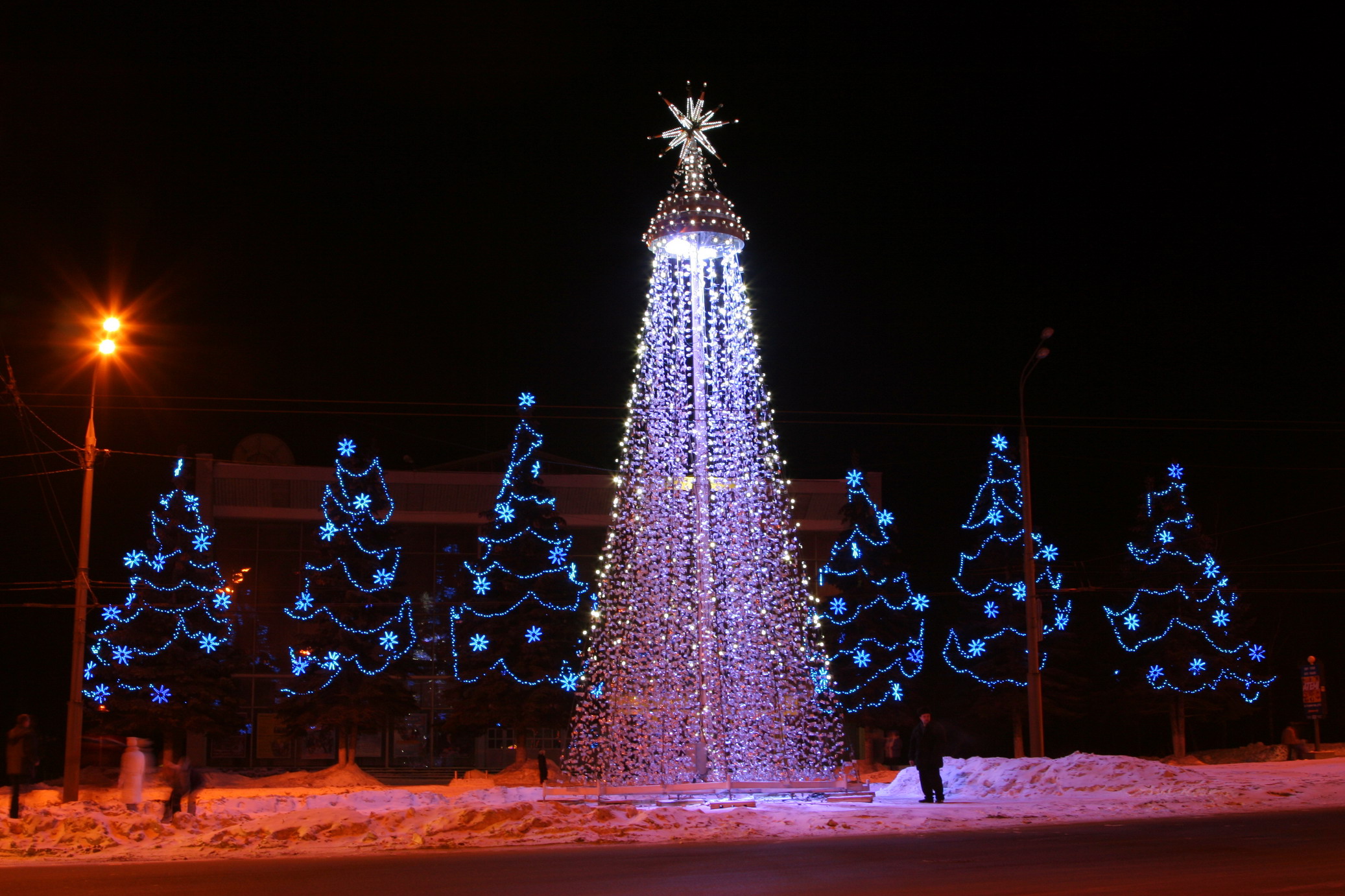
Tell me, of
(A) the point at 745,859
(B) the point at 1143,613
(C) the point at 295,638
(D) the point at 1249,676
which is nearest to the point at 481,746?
(C) the point at 295,638

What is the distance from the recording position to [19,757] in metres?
17.3

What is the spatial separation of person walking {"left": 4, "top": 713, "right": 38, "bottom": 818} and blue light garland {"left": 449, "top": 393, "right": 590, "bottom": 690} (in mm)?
14741

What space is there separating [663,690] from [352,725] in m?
16.5

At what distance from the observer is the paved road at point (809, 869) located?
9.85 meters

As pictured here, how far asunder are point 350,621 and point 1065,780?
19.9 meters

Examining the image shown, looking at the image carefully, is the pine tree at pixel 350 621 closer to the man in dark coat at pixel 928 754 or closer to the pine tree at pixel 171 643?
the pine tree at pixel 171 643

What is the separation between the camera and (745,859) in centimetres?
1180

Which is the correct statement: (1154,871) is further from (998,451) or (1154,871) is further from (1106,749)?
(1106,749)

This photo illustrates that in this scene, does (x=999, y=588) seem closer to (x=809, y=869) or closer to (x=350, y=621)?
(x=350, y=621)

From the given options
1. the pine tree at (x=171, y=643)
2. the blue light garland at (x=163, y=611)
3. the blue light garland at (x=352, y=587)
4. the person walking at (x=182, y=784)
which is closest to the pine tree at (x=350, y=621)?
the blue light garland at (x=352, y=587)

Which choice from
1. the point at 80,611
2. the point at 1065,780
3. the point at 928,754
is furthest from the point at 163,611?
the point at 1065,780

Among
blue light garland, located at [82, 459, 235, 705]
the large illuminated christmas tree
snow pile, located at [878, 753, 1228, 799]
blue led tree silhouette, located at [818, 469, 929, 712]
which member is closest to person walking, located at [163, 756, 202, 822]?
the large illuminated christmas tree

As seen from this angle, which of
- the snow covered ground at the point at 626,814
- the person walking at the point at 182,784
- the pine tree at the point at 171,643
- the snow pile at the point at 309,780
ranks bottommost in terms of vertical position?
the snow pile at the point at 309,780

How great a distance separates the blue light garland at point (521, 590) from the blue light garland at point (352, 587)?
2.38m
